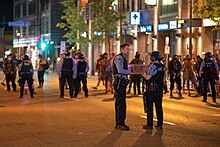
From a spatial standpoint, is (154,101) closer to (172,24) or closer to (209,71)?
(209,71)

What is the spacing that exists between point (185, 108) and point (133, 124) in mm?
4638

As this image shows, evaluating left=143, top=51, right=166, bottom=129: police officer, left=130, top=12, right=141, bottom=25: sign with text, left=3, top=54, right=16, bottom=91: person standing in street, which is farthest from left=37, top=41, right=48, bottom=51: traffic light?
left=143, top=51, right=166, bottom=129: police officer

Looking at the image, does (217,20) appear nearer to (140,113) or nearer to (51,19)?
(140,113)

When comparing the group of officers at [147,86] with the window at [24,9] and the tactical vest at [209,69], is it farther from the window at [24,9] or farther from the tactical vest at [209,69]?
the window at [24,9]

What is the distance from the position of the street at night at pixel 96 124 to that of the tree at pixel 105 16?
84.9ft

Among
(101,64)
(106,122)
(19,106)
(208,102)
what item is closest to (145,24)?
(101,64)

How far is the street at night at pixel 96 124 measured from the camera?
1034 centimetres

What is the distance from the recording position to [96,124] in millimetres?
12711

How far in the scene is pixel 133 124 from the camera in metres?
12.9

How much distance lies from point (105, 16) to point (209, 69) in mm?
26746

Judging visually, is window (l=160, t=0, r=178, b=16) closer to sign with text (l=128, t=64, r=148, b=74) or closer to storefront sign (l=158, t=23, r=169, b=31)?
storefront sign (l=158, t=23, r=169, b=31)

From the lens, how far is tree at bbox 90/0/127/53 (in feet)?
147

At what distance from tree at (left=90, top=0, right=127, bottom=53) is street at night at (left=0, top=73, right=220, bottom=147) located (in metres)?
25.9

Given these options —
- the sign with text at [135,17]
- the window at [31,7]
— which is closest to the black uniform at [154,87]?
the sign with text at [135,17]
